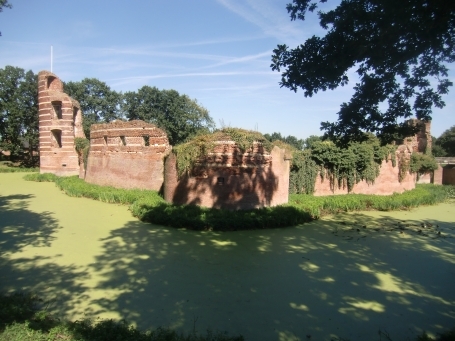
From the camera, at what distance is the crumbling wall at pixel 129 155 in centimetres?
1594

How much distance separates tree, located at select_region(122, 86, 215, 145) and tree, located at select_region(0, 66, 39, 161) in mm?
11148

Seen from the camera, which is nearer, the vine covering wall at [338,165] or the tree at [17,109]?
the vine covering wall at [338,165]

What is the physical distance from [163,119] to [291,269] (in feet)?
111

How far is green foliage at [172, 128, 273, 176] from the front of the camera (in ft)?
39.1

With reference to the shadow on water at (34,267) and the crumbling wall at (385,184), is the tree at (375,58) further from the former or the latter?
the crumbling wall at (385,184)

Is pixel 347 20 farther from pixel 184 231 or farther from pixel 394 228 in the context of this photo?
pixel 394 228

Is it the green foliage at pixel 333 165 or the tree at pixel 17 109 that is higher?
the tree at pixel 17 109

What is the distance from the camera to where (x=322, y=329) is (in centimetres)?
476

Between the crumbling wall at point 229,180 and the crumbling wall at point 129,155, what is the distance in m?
3.50

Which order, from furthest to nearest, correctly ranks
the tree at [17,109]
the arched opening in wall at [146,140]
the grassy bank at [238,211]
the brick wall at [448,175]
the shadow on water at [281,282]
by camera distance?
1. the tree at [17,109]
2. the brick wall at [448,175]
3. the arched opening in wall at [146,140]
4. the grassy bank at [238,211]
5. the shadow on water at [281,282]

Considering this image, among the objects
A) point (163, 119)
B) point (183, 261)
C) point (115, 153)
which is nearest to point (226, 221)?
point (183, 261)

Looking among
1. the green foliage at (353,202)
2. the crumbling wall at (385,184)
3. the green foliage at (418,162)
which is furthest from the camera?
the green foliage at (418,162)

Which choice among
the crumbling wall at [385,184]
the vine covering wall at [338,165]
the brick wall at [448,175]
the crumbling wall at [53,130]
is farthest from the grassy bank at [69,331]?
the brick wall at [448,175]

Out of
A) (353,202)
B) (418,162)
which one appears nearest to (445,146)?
(418,162)
